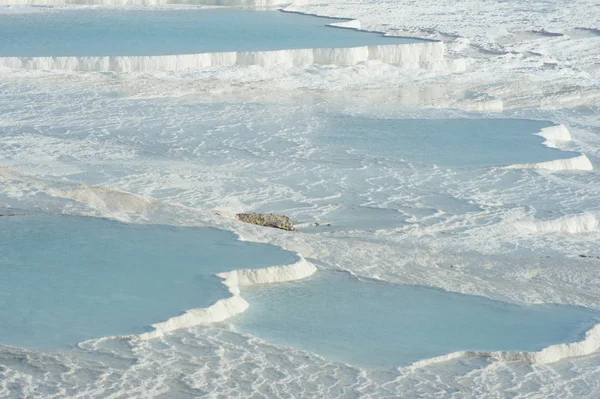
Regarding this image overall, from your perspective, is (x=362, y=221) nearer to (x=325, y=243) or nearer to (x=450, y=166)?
(x=325, y=243)

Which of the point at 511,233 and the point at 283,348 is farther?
the point at 511,233

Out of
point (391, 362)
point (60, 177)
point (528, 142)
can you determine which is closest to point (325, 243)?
point (391, 362)

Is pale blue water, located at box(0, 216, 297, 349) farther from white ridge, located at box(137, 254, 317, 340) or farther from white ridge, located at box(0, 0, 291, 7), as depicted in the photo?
white ridge, located at box(0, 0, 291, 7)

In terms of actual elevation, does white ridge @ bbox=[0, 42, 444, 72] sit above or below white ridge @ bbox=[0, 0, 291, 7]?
below

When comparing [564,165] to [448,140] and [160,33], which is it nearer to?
[448,140]

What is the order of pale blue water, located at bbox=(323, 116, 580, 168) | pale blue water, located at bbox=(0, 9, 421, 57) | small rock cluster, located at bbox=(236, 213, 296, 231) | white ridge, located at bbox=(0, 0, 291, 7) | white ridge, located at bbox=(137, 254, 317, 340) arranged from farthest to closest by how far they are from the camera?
white ridge, located at bbox=(0, 0, 291, 7) < pale blue water, located at bbox=(0, 9, 421, 57) < pale blue water, located at bbox=(323, 116, 580, 168) < small rock cluster, located at bbox=(236, 213, 296, 231) < white ridge, located at bbox=(137, 254, 317, 340)

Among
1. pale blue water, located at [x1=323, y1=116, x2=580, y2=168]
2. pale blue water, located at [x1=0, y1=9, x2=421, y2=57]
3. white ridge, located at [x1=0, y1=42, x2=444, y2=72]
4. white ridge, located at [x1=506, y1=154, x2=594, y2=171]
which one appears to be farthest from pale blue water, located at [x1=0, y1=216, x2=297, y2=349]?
pale blue water, located at [x1=0, y1=9, x2=421, y2=57]
